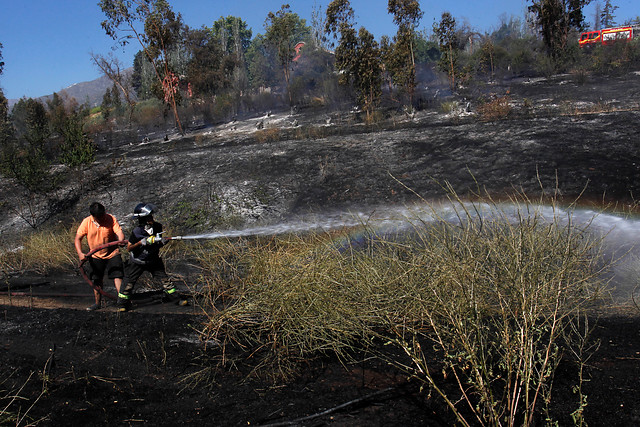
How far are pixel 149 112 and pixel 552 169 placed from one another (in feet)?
94.6

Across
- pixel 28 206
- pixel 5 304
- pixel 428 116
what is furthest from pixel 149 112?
pixel 5 304

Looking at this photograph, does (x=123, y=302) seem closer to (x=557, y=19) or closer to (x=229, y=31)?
(x=557, y=19)

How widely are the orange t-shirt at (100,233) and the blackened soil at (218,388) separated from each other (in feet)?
4.32

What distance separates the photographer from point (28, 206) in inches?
642

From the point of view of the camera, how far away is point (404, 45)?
69.9 feet

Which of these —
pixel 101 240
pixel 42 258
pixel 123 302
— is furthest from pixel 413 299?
pixel 42 258

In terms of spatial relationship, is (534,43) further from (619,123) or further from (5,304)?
(5,304)

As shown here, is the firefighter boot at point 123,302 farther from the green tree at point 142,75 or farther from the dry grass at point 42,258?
the green tree at point 142,75

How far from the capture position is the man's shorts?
627 centimetres

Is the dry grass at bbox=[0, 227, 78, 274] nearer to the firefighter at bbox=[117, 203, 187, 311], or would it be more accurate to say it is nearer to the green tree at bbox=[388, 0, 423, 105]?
the firefighter at bbox=[117, 203, 187, 311]

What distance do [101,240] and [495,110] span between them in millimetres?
15027

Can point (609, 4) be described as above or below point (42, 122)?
above

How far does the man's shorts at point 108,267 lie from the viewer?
6270 mm

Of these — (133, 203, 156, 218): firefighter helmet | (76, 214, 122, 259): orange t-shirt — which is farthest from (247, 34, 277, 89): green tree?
(133, 203, 156, 218): firefighter helmet
